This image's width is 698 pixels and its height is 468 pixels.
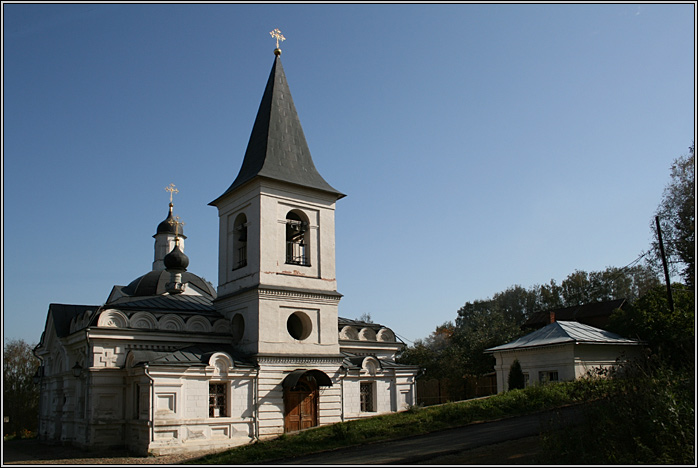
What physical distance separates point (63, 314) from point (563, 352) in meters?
21.1

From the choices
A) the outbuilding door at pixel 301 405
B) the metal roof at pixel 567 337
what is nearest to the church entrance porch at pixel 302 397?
the outbuilding door at pixel 301 405

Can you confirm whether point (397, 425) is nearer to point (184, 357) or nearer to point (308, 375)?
point (308, 375)

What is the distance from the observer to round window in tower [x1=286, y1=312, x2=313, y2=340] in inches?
877

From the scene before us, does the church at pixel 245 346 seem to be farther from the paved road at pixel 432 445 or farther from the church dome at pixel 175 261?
the paved road at pixel 432 445

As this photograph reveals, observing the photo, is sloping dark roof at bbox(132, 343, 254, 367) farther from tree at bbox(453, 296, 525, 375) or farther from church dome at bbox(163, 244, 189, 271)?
tree at bbox(453, 296, 525, 375)

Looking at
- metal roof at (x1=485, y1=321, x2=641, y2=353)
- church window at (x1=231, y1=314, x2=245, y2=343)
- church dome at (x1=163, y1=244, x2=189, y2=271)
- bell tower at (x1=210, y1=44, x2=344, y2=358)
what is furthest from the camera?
church dome at (x1=163, y1=244, x2=189, y2=271)

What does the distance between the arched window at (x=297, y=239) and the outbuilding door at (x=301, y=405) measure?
4.37 metres

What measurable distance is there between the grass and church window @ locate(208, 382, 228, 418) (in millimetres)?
1883

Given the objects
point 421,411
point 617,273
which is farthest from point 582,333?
point 617,273

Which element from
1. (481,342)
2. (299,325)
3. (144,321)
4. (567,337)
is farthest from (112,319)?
(481,342)

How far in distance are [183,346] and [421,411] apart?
876cm

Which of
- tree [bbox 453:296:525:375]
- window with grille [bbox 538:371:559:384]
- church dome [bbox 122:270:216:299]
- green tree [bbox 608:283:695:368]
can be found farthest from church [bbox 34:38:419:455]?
tree [bbox 453:296:525:375]

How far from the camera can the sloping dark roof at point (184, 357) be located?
61.9 ft

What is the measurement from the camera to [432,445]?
1588 centimetres
